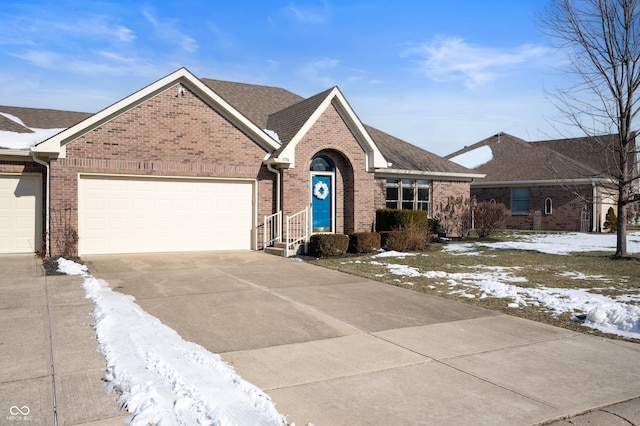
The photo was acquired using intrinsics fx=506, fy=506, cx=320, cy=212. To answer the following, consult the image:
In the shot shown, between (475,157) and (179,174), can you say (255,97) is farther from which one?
(475,157)

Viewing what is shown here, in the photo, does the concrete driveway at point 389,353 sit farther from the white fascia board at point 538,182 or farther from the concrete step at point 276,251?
the white fascia board at point 538,182

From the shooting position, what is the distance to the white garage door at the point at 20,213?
14062 mm

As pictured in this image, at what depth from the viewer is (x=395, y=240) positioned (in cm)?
1686

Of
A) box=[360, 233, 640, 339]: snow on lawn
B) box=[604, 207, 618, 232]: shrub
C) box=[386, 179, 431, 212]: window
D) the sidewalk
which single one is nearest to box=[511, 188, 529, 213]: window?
box=[604, 207, 618, 232]: shrub

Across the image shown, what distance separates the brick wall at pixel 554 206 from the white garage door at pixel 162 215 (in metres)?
19.6

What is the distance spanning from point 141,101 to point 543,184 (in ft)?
75.5

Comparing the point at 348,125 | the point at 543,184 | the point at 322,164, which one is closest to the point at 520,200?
the point at 543,184

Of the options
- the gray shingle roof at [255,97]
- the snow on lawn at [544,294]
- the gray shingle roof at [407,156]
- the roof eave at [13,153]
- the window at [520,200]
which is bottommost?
the snow on lawn at [544,294]

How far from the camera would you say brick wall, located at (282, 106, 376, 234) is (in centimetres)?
1667

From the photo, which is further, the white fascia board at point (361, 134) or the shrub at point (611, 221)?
the shrub at point (611, 221)

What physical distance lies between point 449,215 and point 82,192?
49.8 ft

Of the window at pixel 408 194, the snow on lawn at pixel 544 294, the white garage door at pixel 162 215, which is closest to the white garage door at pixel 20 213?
the white garage door at pixel 162 215

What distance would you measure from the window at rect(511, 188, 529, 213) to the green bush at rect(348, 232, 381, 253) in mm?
17528

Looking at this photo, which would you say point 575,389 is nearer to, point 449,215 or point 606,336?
point 606,336
